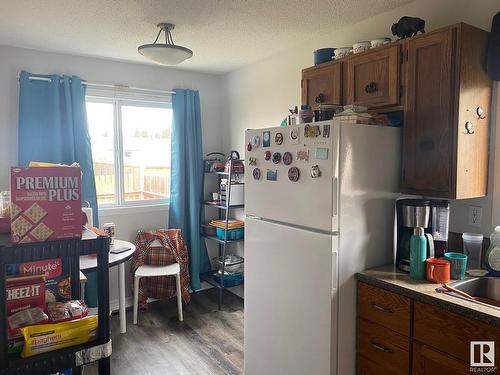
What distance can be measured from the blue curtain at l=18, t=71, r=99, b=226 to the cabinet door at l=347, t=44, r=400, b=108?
90.9 inches

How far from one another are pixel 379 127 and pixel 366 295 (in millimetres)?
870

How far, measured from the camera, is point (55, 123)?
10.4 ft

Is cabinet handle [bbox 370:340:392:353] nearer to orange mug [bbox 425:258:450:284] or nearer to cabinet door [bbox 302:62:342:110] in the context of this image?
orange mug [bbox 425:258:450:284]

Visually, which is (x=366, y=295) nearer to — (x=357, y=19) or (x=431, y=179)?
(x=431, y=179)

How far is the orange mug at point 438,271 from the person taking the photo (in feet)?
5.79

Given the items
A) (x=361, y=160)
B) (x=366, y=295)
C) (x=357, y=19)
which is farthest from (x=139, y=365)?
(x=357, y=19)

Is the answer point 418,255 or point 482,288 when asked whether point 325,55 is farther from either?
point 482,288

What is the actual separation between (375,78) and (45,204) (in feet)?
5.92

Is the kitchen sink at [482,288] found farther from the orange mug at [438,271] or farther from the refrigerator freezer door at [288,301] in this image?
the refrigerator freezer door at [288,301]

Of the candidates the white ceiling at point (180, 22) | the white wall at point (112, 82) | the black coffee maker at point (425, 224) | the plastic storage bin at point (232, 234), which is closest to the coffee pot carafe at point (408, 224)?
the black coffee maker at point (425, 224)

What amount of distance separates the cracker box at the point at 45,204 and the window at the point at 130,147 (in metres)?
2.70

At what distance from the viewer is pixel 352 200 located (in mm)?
1893

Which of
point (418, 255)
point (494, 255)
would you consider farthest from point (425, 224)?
point (494, 255)

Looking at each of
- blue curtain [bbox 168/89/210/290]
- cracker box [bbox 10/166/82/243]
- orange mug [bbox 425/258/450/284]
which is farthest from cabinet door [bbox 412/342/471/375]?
blue curtain [bbox 168/89/210/290]
